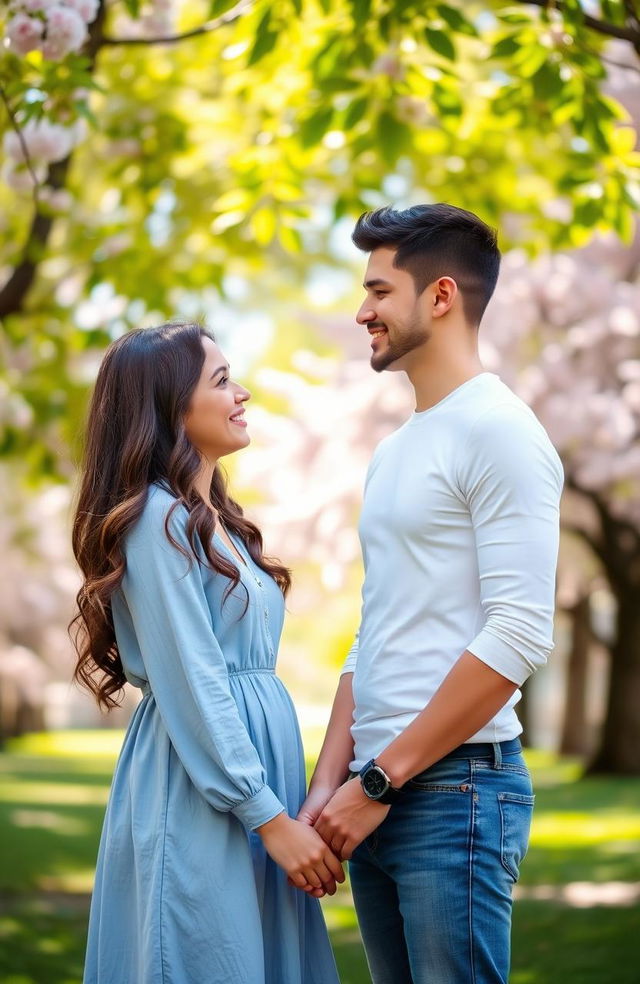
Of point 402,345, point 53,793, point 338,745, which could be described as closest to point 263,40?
point 402,345

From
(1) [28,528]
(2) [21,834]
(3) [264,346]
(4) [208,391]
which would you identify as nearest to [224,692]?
(4) [208,391]

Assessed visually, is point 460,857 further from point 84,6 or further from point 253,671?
point 84,6

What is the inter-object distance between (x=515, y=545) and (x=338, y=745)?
72 cm

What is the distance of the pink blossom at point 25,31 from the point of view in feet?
13.8

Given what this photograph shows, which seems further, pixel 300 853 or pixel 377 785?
pixel 300 853

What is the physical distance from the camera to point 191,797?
8.89 ft

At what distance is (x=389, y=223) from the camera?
2729 mm

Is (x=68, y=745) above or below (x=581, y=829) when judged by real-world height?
below

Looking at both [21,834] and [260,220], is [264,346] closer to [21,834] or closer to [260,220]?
[21,834]

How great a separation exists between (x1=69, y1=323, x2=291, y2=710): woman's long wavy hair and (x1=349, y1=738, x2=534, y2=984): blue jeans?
66cm

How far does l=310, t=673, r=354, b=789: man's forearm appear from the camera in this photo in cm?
282

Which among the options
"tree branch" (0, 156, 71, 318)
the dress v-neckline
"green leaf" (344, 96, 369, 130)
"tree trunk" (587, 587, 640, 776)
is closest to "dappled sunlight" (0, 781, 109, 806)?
"tree trunk" (587, 587, 640, 776)

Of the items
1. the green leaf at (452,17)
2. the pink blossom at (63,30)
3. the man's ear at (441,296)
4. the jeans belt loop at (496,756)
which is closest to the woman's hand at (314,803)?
the jeans belt loop at (496,756)

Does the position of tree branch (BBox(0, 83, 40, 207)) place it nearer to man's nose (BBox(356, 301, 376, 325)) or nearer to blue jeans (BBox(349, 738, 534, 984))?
man's nose (BBox(356, 301, 376, 325))
